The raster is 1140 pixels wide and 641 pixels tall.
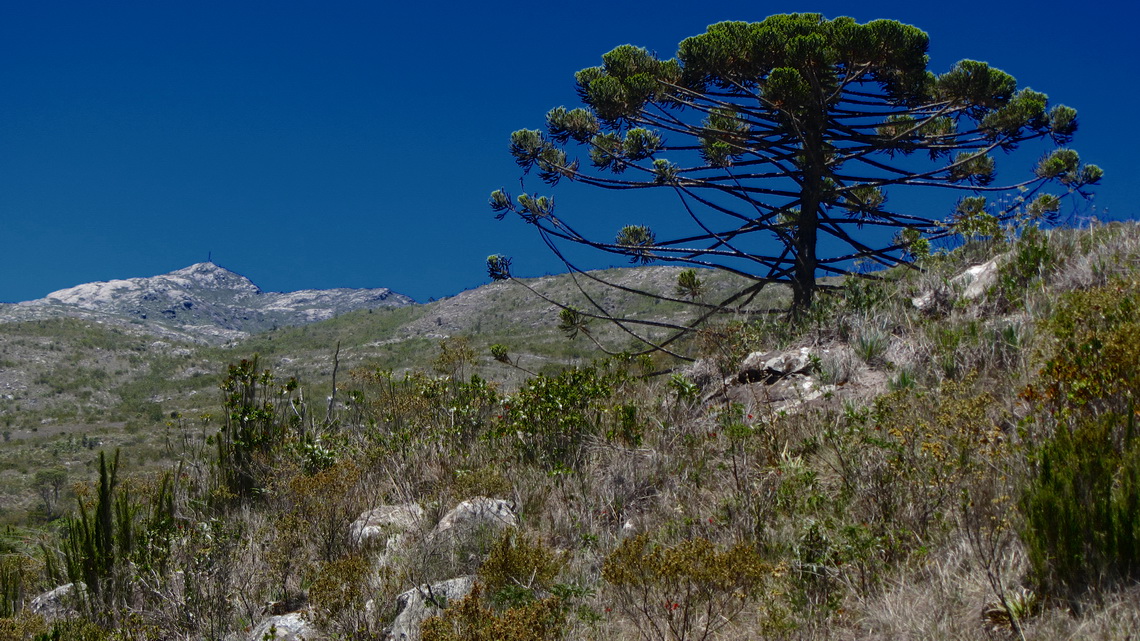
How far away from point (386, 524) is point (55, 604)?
10.1ft

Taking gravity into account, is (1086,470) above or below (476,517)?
above

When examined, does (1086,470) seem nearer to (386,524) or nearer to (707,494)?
(707,494)

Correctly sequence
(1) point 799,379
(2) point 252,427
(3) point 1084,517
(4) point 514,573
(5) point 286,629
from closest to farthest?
(3) point 1084,517, (4) point 514,573, (5) point 286,629, (1) point 799,379, (2) point 252,427

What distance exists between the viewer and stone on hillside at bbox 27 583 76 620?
6695 millimetres

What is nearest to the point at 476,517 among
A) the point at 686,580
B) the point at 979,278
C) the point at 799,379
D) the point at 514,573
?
the point at 514,573

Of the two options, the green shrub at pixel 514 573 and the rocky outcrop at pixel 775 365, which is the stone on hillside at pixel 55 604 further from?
the rocky outcrop at pixel 775 365

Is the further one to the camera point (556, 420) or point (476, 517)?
point (556, 420)

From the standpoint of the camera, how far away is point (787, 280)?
1128 cm

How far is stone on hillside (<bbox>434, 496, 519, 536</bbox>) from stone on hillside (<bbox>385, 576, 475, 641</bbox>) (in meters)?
0.70

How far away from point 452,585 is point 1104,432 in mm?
3779

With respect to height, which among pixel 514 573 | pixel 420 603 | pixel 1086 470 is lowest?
pixel 420 603

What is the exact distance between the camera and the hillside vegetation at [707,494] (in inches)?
152

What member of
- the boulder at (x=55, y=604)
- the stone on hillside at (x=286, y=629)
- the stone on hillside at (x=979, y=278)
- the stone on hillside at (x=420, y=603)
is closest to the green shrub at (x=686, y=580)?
the stone on hillside at (x=420, y=603)

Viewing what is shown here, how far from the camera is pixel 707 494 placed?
607 cm
